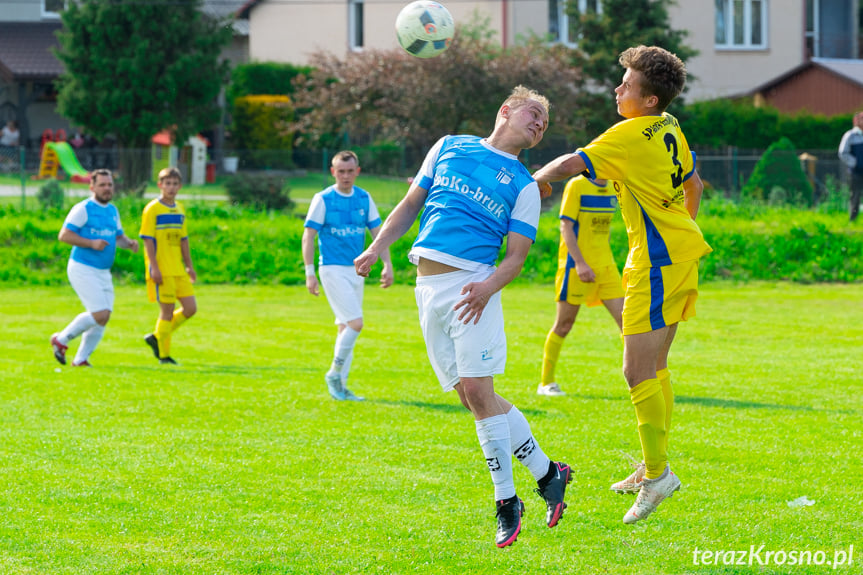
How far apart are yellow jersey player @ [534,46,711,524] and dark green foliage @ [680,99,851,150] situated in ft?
98.4

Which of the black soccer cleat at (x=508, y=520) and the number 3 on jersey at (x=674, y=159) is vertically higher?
the number 3 on jersey at (x=674, y=159)

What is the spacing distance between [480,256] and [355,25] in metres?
35.7

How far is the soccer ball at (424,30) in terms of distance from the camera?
774cm

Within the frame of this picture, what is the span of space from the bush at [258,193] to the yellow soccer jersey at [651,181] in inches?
769

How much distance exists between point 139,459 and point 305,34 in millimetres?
36064

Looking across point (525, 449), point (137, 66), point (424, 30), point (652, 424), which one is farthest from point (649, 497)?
point (137, 66)

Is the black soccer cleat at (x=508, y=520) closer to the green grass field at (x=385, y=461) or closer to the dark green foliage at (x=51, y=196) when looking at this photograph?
the green grass field at (x=385, y=461)

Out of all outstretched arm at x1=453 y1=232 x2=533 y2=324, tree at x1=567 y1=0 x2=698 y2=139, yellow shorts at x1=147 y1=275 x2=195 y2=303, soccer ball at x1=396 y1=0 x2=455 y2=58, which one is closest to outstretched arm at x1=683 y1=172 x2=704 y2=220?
outstretched arm at x1=453 y1=232 x2=533 y2=324

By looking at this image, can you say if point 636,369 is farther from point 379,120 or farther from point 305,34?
point 305,34

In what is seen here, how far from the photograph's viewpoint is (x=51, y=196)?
23297mm

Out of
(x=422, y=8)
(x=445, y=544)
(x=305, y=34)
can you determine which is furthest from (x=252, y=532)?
(x=305, y=34)

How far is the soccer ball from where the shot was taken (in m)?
7.74

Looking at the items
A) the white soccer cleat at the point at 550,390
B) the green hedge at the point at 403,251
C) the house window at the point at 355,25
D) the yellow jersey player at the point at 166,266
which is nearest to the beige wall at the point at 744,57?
the house window at the point at 355,25

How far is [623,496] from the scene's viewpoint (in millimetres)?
6145
